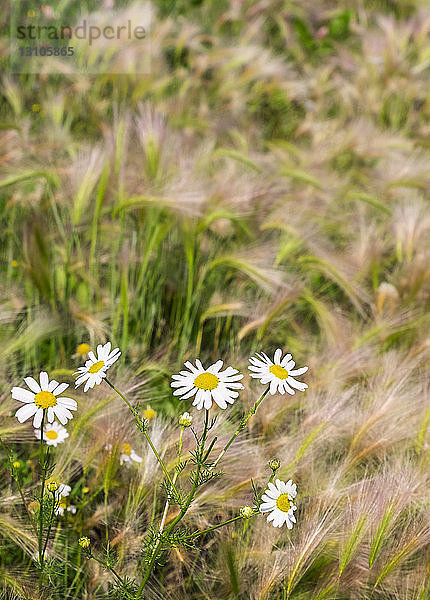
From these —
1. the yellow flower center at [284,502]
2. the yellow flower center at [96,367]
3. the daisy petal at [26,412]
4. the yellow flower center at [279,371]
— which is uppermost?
the yellow flower center at [279,371]

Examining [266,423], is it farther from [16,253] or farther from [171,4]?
[171,4]

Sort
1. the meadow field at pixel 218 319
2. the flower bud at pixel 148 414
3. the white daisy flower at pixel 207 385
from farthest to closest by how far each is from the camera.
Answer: the flower bud at pixel 148 414 → the meadow field at pixel 218 319 → the white daisy flower at pixel 207 385

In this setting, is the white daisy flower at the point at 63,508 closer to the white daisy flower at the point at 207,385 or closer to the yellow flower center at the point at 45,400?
the yellow flower center at the point at 45,400

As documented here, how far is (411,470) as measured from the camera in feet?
3.75

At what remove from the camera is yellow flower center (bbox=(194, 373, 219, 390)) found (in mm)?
912

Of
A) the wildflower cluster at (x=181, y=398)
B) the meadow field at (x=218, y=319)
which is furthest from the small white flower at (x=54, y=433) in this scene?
the wildflower cluster at (x=181, y=398)

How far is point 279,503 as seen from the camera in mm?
981

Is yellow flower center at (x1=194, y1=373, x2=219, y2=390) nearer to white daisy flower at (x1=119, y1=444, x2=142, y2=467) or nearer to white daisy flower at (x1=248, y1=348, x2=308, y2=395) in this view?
white daisy flower at (x1=248, y1=348, x2=308, y2=395)

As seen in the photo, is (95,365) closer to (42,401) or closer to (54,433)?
(42,401)

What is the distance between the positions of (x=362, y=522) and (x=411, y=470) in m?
0.18

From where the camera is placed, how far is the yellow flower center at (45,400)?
944 mm

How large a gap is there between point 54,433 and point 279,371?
1.58 feet

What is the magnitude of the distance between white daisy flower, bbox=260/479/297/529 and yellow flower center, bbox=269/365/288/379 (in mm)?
162

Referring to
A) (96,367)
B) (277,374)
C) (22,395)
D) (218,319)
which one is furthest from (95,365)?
(218,319)
